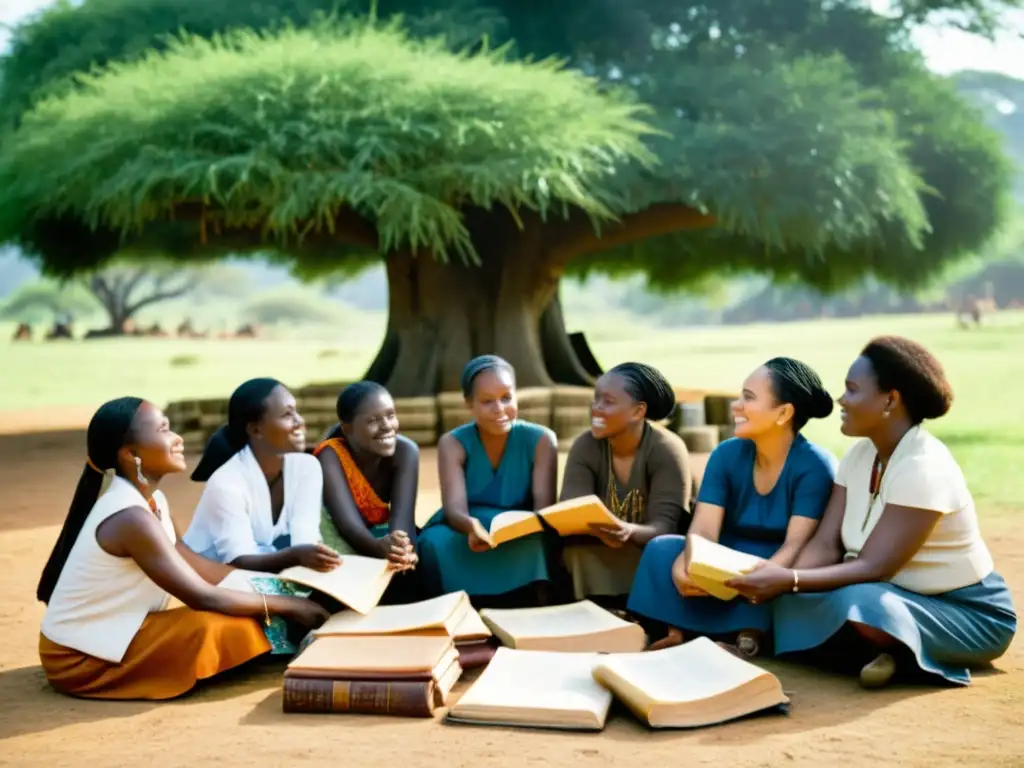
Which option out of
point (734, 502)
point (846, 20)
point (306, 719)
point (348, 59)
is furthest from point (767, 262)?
point (306, 719)

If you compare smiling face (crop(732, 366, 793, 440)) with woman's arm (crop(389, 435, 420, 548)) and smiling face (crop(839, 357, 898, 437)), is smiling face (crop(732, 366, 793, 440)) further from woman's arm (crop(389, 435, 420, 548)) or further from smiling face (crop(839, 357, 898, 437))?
woman's arm (crop(389, 435, 420, 548))

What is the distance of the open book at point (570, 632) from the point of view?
404 cm

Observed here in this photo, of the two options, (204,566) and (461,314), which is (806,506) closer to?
(204,566)

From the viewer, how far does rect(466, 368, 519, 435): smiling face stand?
4.73m

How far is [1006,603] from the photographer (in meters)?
4.01

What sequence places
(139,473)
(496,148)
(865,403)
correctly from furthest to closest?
1. (496,148)
2. (865,403)
3. (139,473)

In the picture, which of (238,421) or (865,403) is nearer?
(865,403)

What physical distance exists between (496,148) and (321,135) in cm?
157

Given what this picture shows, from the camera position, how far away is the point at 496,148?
34.7 ft

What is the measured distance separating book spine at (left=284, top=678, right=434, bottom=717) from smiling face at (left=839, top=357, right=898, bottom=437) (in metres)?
1.66

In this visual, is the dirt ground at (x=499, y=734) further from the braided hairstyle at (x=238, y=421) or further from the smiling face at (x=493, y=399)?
the smiling face at (x=493, y=399)

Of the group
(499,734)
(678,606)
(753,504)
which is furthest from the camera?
(753,504)

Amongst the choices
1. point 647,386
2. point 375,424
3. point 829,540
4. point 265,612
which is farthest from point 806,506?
point 265,612

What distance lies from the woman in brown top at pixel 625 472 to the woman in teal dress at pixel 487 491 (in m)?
0.16
